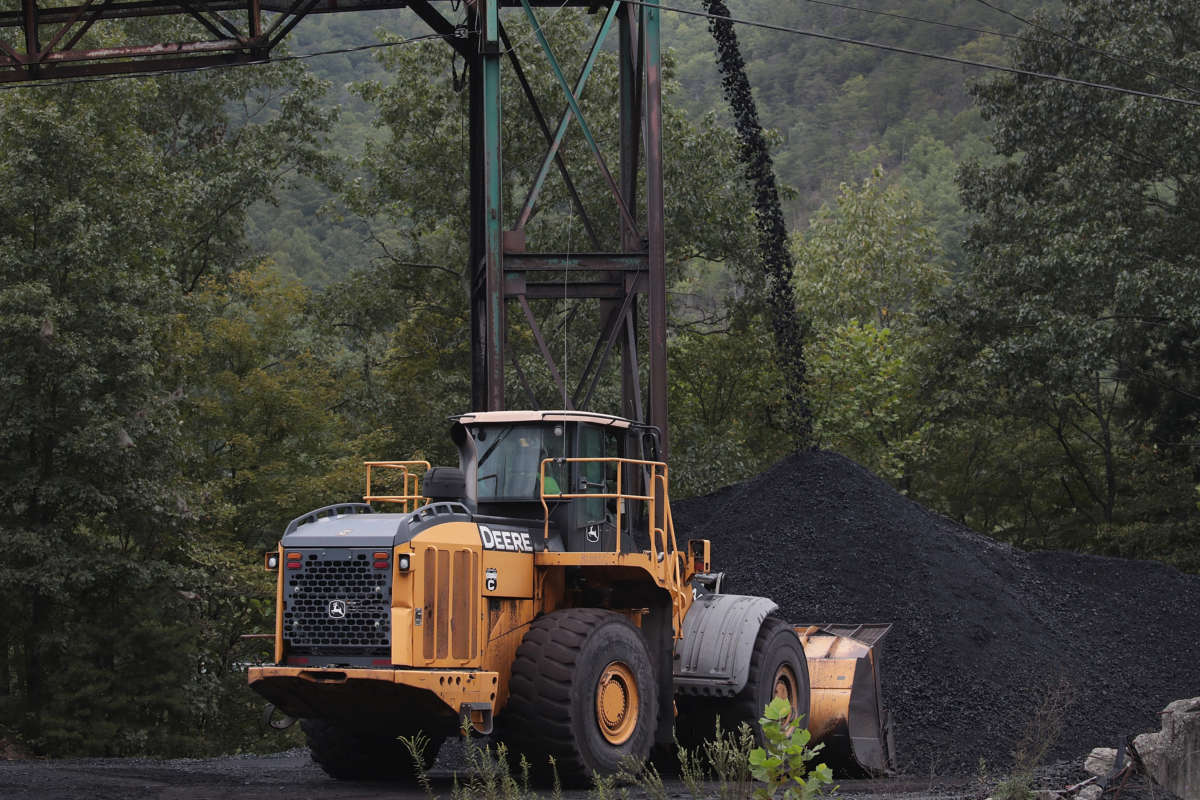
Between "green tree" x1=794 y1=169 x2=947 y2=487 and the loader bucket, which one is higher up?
"green tree" x1=794 y1=169 x2=947 y2=487

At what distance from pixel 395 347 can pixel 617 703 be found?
24330 mm

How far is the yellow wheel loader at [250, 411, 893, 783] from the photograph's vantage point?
9.84 metres

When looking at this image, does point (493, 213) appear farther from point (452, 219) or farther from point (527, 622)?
point (452, 219)

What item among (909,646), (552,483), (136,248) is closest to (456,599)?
(552,483)

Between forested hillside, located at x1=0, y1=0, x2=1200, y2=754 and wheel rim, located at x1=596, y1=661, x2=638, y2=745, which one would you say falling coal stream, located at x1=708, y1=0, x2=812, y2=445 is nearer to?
forested hillside, located at x1=0, y1=0, x2=1200, y2=754

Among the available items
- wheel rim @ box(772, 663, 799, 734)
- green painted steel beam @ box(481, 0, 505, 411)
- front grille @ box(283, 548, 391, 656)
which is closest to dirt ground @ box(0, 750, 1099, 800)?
wheel rim @ box(772, 663, 799, 734)

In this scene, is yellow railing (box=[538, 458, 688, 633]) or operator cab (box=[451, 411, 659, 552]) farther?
operator cab (box=[451, 411, 659, 552])

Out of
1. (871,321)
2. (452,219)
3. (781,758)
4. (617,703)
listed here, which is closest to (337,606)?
(617,703)

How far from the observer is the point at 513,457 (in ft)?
37.6

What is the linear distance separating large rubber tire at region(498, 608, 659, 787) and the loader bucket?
122 inches

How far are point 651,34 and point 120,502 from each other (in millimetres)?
11087

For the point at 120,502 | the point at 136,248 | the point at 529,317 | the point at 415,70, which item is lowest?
the point at 120,502

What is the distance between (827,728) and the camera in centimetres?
1329

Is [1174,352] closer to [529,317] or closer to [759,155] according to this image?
[759,155]
